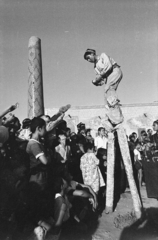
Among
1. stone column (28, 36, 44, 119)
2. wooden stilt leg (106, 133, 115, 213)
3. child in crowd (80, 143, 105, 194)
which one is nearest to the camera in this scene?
wooden stilt leg (106, 133, 115, 213)

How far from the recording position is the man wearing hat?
171 inches

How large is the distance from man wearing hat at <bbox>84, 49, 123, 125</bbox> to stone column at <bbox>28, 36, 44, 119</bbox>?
304 centimetres

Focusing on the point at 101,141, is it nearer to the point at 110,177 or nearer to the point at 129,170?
the point at 110,177

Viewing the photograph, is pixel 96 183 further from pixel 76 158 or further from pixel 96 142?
pixel 96 142

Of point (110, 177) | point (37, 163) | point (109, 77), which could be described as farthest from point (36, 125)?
point (109, 77)

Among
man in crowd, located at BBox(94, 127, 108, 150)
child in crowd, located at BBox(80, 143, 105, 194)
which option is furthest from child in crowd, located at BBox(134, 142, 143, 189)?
child in crowd, located at BBox(80, 143, 105, 194)

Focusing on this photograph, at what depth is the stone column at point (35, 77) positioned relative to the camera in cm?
711

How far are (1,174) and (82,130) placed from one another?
4.29 meters

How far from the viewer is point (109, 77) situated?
454 cm

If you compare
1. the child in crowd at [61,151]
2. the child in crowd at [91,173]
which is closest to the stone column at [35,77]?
the child in crowd at [61,151]

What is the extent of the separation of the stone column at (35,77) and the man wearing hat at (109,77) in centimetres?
304

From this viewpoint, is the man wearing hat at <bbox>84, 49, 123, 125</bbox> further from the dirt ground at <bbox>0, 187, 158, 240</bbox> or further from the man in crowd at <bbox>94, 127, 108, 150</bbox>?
the man in crowd at <bbox>94, 127, 108, 150</bbox>

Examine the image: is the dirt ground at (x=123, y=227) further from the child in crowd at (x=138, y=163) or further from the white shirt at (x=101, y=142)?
the white shirt at (x=101, y=142)

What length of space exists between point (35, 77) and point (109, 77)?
3.49 m
